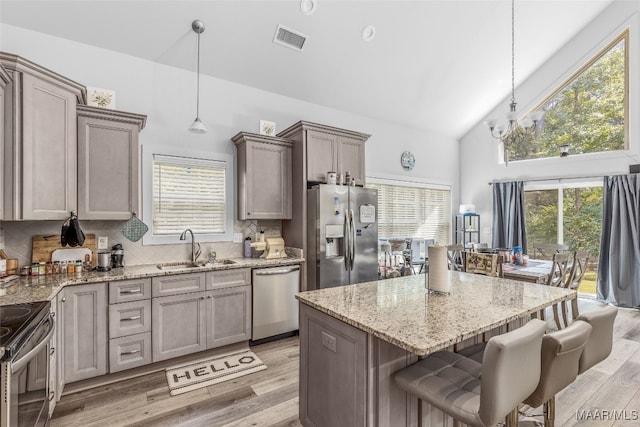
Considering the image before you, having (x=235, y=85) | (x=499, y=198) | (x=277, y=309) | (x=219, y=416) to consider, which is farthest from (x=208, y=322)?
(x=499, y=198)

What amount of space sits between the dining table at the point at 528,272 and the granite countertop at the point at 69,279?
2679 mm

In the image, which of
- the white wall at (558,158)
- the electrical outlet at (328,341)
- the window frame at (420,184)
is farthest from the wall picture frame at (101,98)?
the white wall at (558,158)

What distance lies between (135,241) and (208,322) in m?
1.17

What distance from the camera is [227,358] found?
10.4 feet

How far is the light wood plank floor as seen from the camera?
223 cm

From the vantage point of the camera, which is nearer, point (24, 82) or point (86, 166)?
point (24, 82)

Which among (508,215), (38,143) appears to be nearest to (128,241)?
(38,143)

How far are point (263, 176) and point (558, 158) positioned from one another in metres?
5.28

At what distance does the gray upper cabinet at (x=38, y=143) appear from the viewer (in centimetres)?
224

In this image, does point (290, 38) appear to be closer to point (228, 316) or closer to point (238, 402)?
point (228, 316)

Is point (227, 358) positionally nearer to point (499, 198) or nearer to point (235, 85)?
point (235, 85)

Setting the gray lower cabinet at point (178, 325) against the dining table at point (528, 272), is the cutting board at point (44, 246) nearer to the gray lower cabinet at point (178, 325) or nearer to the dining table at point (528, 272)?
the gray lower cabinet at point (178, 325)

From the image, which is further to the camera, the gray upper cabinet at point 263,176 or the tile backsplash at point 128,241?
the gray upper cabinet at point 263,176

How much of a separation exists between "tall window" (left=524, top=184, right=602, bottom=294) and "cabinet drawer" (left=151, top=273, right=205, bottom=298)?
503 centimetres
